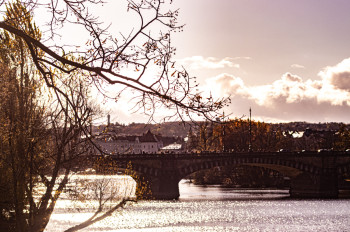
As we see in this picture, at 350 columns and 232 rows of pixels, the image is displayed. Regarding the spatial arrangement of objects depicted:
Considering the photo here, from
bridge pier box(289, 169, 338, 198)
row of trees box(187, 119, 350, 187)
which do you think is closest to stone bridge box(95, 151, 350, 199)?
bridge pier box(289, 169, 338, 198)

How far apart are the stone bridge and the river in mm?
7210

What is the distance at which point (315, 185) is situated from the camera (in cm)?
6875

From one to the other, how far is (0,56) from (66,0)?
8452 millimetres

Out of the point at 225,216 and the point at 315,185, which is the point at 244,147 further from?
the point at 225,216

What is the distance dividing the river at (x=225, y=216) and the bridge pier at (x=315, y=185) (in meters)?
8.10

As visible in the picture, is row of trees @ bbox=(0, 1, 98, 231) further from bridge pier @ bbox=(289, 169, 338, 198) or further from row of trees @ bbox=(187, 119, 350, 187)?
row of trees @ bbox=(187, 119, 350, 187)

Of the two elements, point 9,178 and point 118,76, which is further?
point 9,178

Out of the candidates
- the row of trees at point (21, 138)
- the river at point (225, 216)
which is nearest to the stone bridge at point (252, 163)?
the river at point (225, 216)

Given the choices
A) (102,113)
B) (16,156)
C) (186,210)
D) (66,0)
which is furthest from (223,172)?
(66,0)

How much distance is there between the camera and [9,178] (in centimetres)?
1558

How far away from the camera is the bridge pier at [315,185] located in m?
66.8

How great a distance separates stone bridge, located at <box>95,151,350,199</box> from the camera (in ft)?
213

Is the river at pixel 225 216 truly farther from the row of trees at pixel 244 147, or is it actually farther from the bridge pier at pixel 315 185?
the row of trees at pixel 244 147

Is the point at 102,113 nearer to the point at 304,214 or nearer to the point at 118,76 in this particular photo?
the point at 118,76
